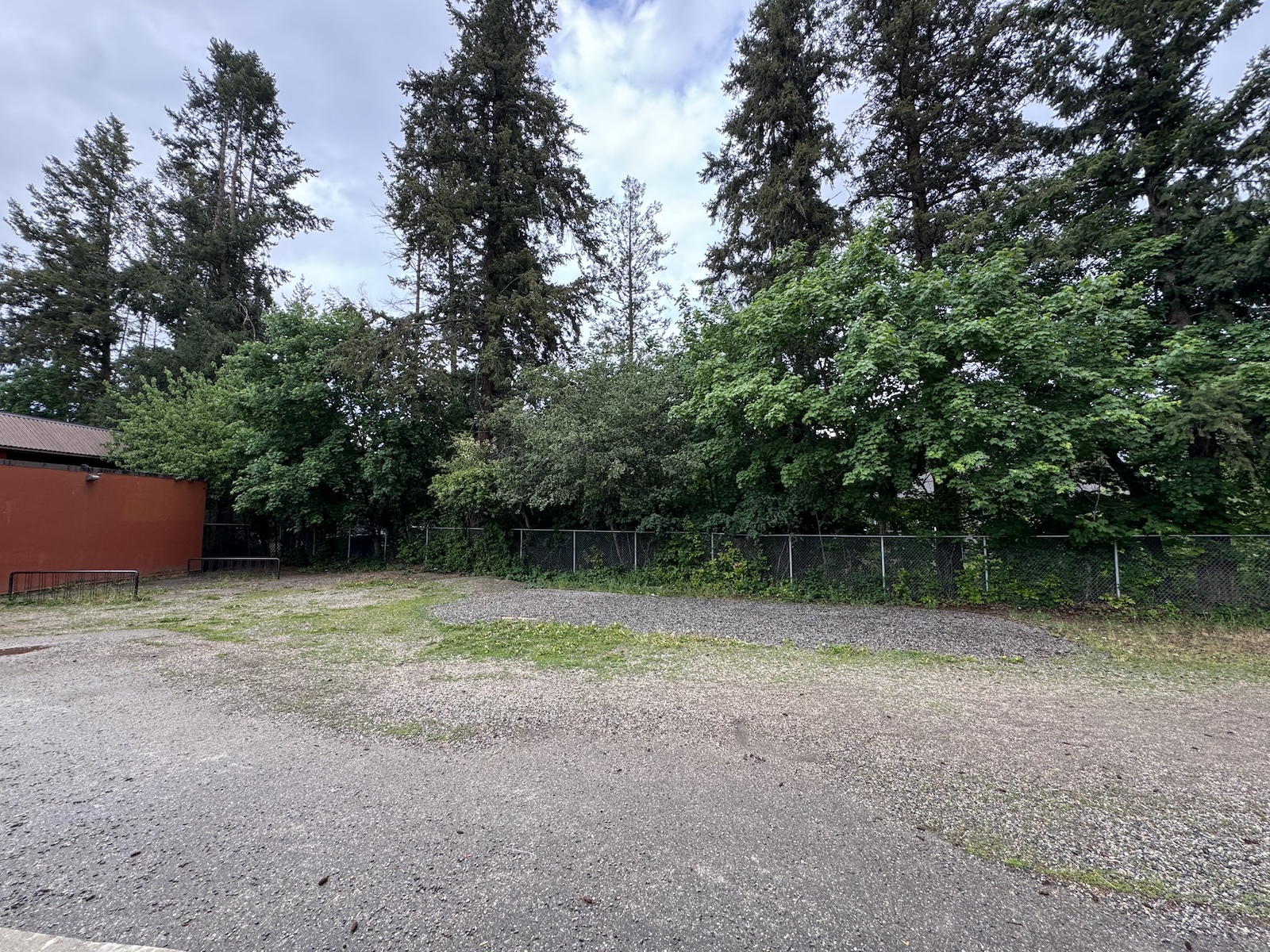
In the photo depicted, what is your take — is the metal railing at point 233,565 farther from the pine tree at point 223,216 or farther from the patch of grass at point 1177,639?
the patch of grass at point 1177,639

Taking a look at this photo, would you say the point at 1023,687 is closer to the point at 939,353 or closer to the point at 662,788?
the point at 662,788

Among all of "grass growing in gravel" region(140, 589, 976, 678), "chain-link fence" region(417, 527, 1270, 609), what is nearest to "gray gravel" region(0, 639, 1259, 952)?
"grass growing in gravel" region(140, 589, 976, 678)

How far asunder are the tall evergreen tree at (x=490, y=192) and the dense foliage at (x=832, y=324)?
0.35 feet

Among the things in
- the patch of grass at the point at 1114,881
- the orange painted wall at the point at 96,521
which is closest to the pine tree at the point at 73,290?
the orange painted wall at the point at 96,521

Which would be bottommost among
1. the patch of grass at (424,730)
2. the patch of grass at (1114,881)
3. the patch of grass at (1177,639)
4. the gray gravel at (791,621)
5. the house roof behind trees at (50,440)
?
the gray gravel at (791,621)

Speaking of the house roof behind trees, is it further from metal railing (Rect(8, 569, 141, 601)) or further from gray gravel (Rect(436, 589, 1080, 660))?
gray gravel (Rect(436, 589, 1080, 660))

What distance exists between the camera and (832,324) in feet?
32.9

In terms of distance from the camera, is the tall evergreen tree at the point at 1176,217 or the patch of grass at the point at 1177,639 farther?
the tall evergreen tree at the point at 1176,217

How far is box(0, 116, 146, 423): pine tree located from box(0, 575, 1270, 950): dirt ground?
3124 cm

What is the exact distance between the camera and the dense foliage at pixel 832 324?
8477 millimetres

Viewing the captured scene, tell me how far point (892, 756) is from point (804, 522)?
841 cm

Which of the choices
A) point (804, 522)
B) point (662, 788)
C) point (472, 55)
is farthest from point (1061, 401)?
point (472, 55)

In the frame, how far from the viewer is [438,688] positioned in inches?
207

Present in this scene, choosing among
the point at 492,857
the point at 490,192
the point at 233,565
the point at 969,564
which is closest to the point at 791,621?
the point at 969,564
